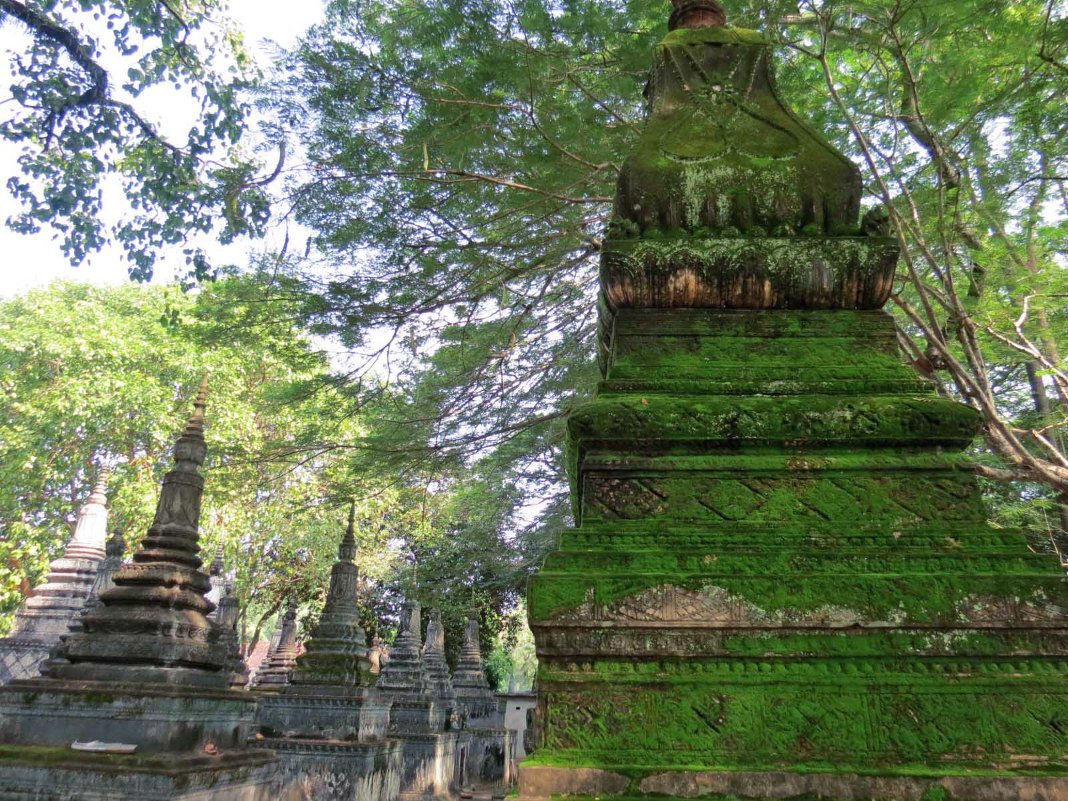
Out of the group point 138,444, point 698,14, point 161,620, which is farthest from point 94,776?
point 138,444

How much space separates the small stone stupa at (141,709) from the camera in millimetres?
4137

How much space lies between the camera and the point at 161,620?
4.98 meters

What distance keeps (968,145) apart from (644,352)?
5.29 metres

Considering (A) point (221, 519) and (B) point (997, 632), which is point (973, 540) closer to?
(B) point (997, 632)

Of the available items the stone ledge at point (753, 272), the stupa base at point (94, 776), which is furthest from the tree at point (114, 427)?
the stone ledge at point (753, 272)

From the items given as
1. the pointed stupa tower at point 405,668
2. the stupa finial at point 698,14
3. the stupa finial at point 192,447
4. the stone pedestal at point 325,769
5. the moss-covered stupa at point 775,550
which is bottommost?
the stone pedestal at point 325,769

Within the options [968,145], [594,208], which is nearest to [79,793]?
[594,208]

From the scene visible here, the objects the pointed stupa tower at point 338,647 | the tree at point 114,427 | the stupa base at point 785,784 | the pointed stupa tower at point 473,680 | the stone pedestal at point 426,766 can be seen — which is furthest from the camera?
the pointed stupa tower at point 473,680

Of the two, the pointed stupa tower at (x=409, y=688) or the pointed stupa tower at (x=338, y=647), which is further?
the pointed stupa tower at (x=409, y=688)

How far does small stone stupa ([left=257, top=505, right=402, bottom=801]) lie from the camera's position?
26.0 feet

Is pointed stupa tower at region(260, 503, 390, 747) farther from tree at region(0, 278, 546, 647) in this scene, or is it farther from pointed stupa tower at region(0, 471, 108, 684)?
tree at region(0, 278, 546, 647)

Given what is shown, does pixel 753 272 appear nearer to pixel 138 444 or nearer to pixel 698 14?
pixel 698 14

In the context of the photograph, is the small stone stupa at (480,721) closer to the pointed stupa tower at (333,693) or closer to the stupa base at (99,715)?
the pointed stupa tower at (333,693)

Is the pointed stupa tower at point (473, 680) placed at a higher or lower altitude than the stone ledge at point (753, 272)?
lower
